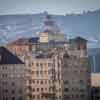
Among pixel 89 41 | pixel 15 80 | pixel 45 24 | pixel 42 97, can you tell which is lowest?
pixel 42 97

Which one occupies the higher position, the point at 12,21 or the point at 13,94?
the point at 12,21

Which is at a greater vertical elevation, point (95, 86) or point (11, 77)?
point (11, 77)

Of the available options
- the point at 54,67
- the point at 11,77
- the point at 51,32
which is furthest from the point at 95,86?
the point at 11,77

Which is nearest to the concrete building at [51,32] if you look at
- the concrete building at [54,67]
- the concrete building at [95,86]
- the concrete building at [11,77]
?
the concrete building at [54,67]

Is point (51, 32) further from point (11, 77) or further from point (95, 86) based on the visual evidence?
point (95, 86)

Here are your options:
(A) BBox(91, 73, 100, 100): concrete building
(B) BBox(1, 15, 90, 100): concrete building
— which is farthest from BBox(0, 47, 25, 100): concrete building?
(A) BBox(91, 73, 100, 100): concrete building

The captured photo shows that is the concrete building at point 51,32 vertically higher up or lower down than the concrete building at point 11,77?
higher up

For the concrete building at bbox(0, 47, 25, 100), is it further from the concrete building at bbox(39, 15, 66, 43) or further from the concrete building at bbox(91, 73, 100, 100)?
the concrete building at bbox(91, 73, 100, 100)

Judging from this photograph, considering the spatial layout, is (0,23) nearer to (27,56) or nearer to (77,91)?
(27,56)

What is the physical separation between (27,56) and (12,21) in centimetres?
52

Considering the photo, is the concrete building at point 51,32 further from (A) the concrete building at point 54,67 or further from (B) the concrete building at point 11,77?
(B) the concrete building at point 11,77

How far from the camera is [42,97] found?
11.0 ft

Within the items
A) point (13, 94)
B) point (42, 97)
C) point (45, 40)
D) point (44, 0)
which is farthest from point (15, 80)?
point (44, 0)

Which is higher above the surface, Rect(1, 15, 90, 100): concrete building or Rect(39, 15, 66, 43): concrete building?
Rect(39, 15, 66, 43): concrete building
